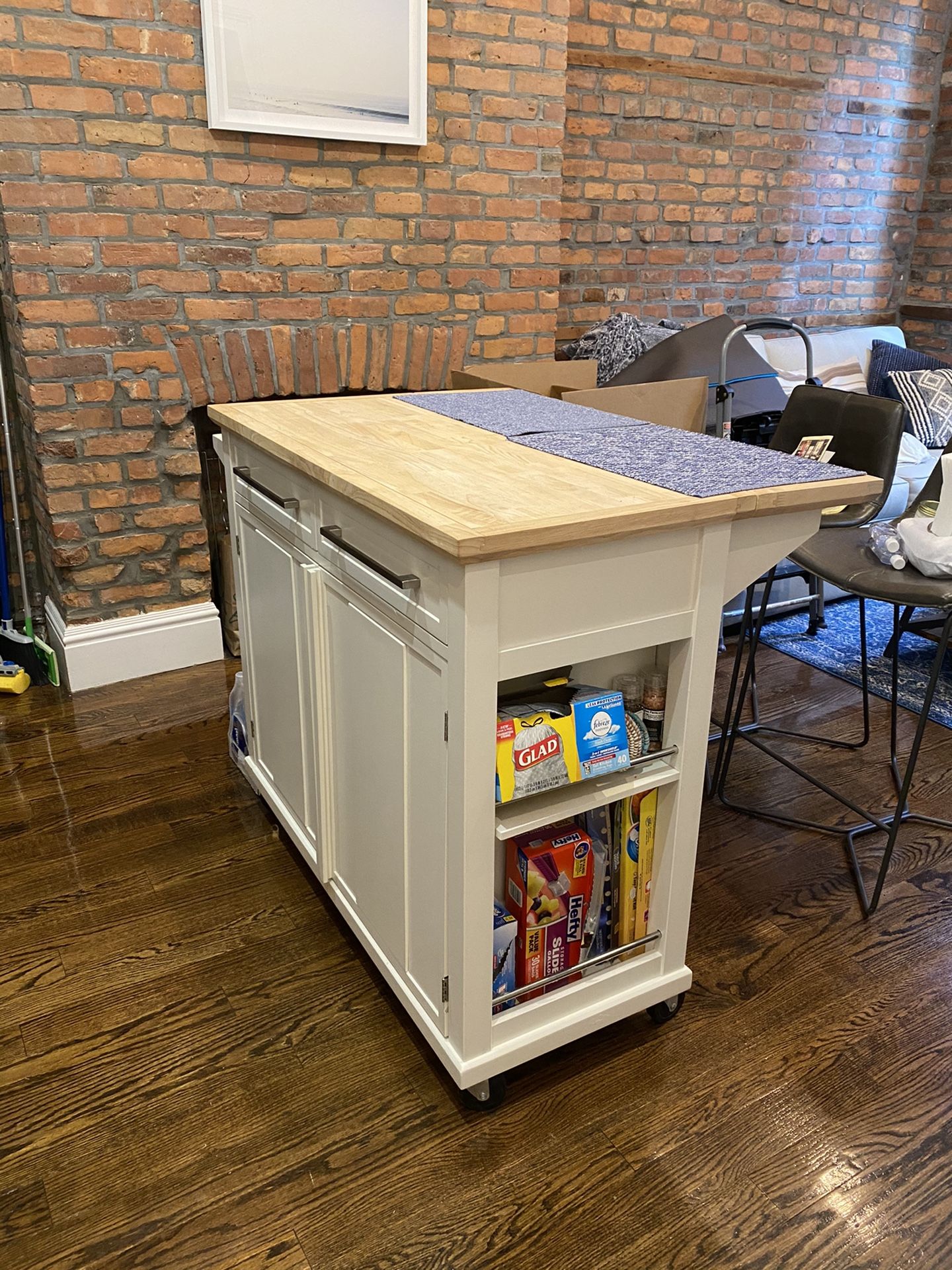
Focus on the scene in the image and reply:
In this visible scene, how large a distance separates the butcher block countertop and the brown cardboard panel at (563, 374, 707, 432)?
716mm

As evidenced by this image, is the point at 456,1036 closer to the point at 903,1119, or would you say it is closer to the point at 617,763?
the point at 617,763

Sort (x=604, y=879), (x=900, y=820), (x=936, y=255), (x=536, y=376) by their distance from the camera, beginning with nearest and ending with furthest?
1. (x=604, y=879)
2. (x=900, y=820)
3. (x=536, y=376)
4. (x=936, y=255)

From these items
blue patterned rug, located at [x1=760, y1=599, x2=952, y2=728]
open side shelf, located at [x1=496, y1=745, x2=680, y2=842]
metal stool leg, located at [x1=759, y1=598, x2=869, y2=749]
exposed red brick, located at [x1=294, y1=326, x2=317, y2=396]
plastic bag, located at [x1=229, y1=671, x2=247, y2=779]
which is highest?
exposed red brick, located at [x1=294, y1=326, x2=317, y2=396]

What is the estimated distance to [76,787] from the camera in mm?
2391

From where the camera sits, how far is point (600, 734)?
1398 mm

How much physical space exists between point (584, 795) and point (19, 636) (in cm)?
217

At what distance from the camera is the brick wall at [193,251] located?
8.08 ft

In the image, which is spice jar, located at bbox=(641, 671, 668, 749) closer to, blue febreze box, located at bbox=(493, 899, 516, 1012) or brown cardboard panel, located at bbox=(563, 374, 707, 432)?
blue febreze box, located at bbox=(493, 899, 516, 1012)

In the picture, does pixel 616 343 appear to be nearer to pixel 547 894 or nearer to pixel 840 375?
pixel 840 375

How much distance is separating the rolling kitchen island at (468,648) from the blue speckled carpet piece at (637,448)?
0.04 metres

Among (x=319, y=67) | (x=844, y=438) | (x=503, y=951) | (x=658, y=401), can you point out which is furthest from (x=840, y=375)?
(x=503, y=951)

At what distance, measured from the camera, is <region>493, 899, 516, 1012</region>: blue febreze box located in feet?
4.77

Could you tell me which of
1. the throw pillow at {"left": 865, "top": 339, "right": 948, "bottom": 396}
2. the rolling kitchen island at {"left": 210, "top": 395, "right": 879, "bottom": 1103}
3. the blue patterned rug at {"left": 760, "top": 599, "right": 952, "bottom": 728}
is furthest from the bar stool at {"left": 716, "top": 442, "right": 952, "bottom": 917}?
the throw pillow at {"left": 865, "top": 339, "right": 948, "bottom": 396}

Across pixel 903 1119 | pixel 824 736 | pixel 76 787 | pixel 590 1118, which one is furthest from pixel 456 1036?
pixel 824 736
